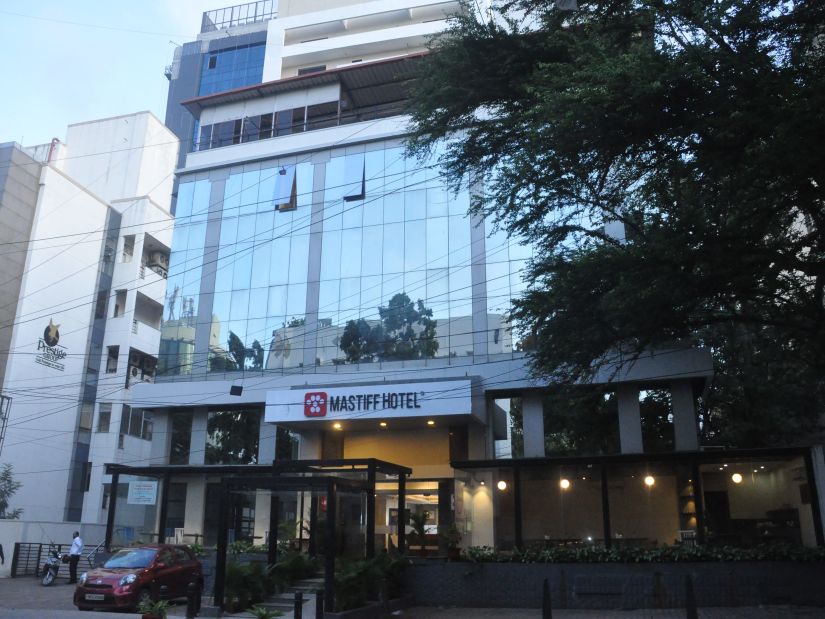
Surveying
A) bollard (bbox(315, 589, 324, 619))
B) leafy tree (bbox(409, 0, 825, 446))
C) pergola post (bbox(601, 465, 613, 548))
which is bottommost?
bollard (bbox(315, 589, 324, 619))

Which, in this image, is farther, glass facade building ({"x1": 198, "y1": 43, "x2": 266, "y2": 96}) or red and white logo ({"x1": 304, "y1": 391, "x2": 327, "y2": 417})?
glass facade building ({"x1": 198, "y1": 43, "x2": 266, "y2": 96})

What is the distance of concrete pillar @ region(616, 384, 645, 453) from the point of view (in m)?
26.2

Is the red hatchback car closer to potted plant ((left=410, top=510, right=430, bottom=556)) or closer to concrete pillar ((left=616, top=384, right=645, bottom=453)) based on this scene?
potted plant ((left=410, top=510, right=430, bottom=556))

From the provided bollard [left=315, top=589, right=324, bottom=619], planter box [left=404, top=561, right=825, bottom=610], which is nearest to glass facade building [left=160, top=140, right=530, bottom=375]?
planter box [left=404, top=561, right=825, bottom=610]

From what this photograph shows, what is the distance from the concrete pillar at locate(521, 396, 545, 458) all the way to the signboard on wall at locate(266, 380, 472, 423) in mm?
2873

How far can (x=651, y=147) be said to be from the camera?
13.9 m

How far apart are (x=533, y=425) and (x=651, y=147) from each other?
51.2ft

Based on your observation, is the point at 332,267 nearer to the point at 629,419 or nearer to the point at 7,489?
the point at 629,419

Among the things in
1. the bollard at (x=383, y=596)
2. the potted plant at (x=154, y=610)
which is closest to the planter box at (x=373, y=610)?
the bollard at (x=383, y=596)

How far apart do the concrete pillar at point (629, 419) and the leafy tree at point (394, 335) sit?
755 centimetres

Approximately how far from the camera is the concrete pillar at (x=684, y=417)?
25531mm

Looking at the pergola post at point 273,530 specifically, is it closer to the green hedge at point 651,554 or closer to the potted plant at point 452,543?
the potted plant at point 452,543

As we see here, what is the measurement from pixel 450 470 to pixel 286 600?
1244 centimetres

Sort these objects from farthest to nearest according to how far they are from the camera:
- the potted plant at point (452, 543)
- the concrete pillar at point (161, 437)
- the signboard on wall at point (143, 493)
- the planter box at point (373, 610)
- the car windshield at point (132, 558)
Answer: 1. the concrete pillar at point (161, 437)
2. the signboard on wall at point (143, 493)
3. the potted plant at point (452, 543)
4. the car windshield at point (132, 558)
5. the planter box at point (373, 610)
